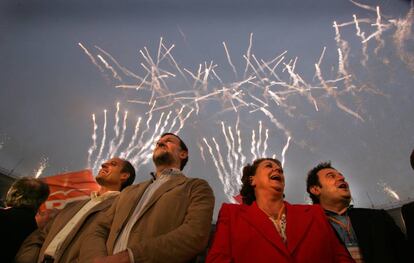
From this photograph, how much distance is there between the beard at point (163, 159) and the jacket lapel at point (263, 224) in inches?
61.1

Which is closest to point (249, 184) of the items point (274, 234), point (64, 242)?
point (274, 234)

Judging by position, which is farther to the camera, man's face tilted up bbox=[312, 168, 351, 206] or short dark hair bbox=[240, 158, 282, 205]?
short dark hair bbox=[240, 158, 282, 205]

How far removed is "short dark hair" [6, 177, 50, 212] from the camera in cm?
507

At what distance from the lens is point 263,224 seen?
383 centimetres

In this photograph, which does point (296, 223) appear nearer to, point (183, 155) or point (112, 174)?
point (183, 155)

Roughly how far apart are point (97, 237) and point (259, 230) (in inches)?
81.4

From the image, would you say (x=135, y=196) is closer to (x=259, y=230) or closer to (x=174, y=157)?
(x=174, y=157)

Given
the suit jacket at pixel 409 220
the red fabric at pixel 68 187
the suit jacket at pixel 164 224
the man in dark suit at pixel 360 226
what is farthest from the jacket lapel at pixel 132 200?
the red fabric at pixel 68 187

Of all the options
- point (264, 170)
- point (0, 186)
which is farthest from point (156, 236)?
point (0, 186)

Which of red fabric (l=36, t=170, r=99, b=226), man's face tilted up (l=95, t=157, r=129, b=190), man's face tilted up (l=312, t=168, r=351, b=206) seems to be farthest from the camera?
red fabric (l=36, t=170, r=99, b=226)

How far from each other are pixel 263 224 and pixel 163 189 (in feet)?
4.60

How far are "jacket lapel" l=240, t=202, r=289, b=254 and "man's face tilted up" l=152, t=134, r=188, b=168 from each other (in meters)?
1.55

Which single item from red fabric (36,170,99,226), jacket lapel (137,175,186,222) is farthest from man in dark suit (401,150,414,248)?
red fabric (36,170,99,226)

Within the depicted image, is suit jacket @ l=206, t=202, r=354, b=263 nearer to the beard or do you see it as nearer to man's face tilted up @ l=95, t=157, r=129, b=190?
the beard
